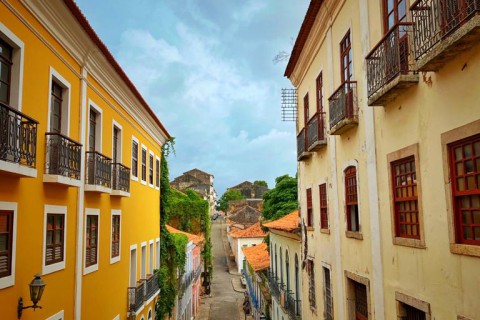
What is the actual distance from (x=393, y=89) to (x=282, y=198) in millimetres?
31875

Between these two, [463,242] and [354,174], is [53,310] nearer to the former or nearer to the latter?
[354,174]

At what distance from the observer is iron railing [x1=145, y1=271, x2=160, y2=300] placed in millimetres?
17609

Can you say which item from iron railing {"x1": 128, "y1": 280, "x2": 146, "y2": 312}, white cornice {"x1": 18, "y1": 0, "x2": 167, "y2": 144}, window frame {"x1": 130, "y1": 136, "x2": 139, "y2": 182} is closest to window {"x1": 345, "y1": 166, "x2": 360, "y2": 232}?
white cornice {"x1": 18, "y1": 0, "x2": 167, "y2": 144}

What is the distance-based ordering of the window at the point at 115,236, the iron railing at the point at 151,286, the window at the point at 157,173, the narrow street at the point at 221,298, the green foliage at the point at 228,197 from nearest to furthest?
the window at the point at 115,236, the iron railing at the point at 151,286, the window at the point at 157,173, the narrow street at the point at 221,298, the green foliage at the point at 228,197

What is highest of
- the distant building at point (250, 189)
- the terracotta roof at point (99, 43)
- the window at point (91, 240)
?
the distant building at point (250, 189)

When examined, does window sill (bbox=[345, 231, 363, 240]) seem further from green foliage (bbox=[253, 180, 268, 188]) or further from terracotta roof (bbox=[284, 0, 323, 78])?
green foliage (bbox=[253, 180, 268, 188])

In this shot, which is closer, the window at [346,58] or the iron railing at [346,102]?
the iron railing at [346,102]

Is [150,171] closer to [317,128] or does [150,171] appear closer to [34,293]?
[317,128]

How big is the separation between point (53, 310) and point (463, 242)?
7.55 m

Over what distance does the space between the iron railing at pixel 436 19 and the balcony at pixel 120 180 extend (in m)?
8.99

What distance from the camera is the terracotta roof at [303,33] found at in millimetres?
11653

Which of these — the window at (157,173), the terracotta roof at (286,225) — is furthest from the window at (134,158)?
the terracotta roof at (286,225)

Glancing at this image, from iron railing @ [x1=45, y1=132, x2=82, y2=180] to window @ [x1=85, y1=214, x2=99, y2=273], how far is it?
240 cm

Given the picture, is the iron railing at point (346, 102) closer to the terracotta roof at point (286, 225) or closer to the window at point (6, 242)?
the window at point (6, 242)
